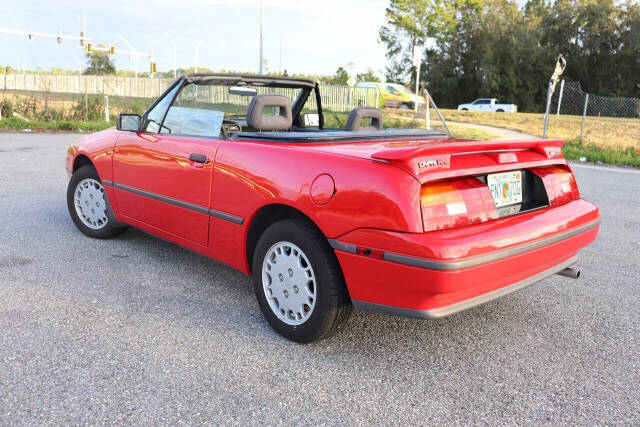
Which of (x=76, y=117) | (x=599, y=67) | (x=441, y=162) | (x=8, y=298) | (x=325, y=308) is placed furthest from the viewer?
(x=599, y=67)

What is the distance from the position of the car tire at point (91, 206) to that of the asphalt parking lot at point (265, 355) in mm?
379

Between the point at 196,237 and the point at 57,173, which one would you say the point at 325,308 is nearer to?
the point at 196,237

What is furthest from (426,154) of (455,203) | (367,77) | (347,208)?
Answer: (367,77)

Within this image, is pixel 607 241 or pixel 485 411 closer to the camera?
pixel 485 411

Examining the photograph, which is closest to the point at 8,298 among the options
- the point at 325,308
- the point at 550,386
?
the point at 325,308

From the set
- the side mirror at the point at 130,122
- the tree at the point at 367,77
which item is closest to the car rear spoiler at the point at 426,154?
the side mirror at the point at 130,122

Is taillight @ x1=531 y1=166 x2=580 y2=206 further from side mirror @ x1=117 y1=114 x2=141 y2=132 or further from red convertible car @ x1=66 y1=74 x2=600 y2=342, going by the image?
side mirror @ x1=117 y1=114 x2=141 y2=132

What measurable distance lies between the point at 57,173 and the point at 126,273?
558cm

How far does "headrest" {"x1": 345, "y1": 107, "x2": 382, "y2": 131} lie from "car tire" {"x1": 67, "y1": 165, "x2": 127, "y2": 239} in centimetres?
215

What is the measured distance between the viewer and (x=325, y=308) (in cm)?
295

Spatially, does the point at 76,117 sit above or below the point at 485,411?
above

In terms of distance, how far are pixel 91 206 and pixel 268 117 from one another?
2.10 metres

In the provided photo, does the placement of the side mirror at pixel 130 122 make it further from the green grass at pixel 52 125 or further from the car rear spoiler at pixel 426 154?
the green grass at pixel 52 125

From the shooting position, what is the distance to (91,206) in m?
5.07
